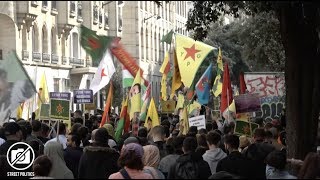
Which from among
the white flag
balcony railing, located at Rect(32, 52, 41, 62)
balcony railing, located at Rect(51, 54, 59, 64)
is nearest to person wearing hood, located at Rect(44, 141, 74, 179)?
the white flag

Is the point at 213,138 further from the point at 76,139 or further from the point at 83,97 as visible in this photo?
the point at 83,97

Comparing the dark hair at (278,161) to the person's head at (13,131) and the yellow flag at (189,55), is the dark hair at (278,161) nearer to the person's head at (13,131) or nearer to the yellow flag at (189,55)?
the person's head at (13,131)

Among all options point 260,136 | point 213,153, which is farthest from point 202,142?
point 260,136

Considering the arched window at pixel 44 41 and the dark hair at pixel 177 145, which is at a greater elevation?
the arched window at pixel 44 41

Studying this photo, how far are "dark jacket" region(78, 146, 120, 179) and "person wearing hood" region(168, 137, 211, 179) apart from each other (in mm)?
1122

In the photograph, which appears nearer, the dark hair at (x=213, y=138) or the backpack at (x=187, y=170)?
the backpack at (x=187, y=170)

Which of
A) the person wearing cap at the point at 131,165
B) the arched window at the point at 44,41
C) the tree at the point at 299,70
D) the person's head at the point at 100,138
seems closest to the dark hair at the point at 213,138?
the person's head at the point at 100,138

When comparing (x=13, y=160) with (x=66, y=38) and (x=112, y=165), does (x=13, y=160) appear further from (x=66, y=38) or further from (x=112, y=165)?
(x=66, y=38)

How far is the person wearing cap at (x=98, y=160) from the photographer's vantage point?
9.74 meters

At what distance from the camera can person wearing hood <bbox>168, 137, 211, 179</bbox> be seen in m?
8.77

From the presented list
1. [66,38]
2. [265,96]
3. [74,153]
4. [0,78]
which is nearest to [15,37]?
[66,38]

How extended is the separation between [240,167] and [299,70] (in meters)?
2.59

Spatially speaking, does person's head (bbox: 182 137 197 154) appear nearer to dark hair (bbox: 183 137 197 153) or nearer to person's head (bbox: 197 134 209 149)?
dark hair (bbox: 183 137 197 153)

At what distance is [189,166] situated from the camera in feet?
29.3
